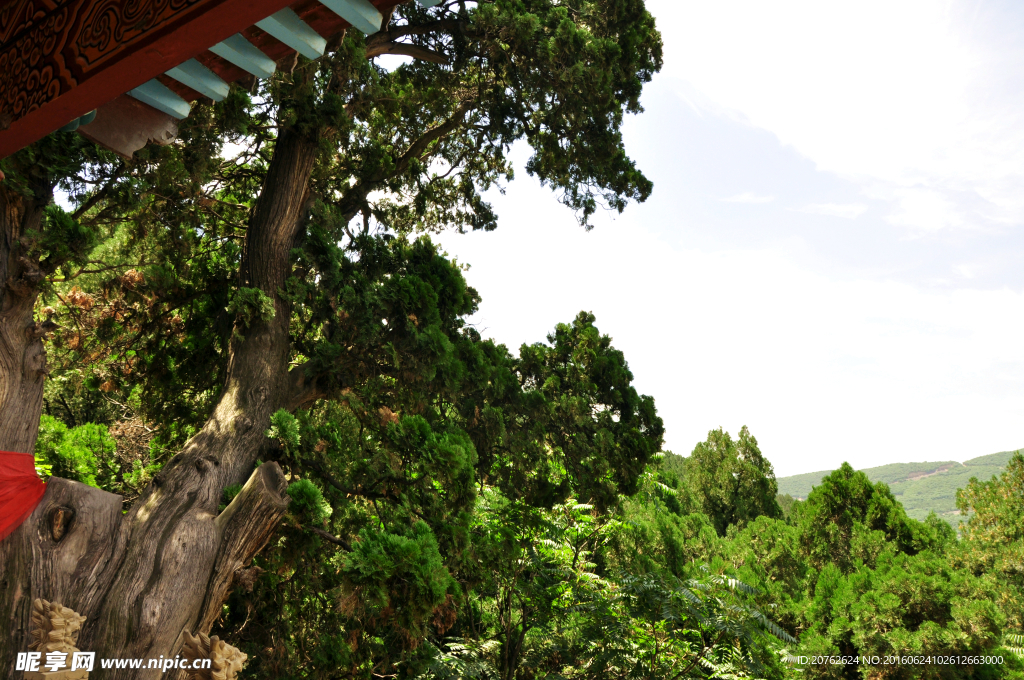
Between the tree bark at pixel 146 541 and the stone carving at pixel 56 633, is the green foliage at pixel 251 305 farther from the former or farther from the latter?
the stone carving at pixel 56 633

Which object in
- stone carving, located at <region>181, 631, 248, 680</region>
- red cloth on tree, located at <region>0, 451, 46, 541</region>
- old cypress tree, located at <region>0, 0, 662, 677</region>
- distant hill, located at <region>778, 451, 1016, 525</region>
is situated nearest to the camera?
red cloth on tree, located at <region>0, 451, 46, 541</region>

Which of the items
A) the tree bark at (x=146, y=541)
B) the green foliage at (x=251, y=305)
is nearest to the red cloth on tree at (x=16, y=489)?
the tree bark at (x=146, y=541)

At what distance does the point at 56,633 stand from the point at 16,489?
0.73 m

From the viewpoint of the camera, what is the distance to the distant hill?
291 ft

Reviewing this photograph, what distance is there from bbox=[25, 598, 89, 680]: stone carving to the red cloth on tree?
42 cm

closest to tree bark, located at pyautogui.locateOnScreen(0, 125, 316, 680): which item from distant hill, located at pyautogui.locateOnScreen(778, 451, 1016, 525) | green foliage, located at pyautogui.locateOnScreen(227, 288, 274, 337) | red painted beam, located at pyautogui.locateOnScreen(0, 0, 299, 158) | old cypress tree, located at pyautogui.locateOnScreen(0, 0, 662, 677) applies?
old cypress tree, located at pyautogui.locateOnScreen(0, 0, 662, 677)

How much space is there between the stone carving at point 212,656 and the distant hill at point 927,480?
3393 inches

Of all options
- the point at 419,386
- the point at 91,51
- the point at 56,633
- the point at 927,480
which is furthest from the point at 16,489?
the point at 927,480

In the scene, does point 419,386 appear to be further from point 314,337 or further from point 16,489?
point 16,489

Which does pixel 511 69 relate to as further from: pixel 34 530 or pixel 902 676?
pixel 902 676

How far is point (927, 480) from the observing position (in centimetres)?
10550

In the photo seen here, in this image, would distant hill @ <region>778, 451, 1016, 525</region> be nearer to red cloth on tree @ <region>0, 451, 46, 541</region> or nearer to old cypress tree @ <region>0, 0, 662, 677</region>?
old cypress tree @ <region>0, 0, 662, 677</region>

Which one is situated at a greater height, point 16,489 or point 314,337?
point 314,337

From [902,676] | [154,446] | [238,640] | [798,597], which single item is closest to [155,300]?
Answer: [154,446]
